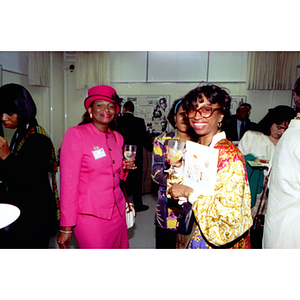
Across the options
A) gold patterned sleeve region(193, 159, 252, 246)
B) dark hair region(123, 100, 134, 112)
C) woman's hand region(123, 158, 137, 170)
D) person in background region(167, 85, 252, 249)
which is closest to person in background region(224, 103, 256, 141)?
dark hair region(123, 100, 134, 112)

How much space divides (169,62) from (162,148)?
3.85 m

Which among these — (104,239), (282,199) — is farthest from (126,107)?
(282,199)

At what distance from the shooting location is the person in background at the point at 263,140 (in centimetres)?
250

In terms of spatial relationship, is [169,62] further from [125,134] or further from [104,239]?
[104,239]

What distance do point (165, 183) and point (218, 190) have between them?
749mm

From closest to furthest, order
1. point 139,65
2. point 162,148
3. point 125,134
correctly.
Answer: point 162,148 < point 125,134 < point 139,65

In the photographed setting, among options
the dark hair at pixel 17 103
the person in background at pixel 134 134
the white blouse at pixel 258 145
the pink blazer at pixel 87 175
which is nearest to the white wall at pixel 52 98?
the person in background at pixel 134 134

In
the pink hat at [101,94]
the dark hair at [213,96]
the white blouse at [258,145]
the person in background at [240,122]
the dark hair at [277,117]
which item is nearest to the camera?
the dark hair at [213,96]

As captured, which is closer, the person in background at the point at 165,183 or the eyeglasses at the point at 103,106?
the eyeglasses at the point at 103,106

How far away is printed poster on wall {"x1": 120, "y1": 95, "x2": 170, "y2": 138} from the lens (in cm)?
541

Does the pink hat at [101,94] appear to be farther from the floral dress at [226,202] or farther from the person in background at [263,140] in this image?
the person in background at [263,140]

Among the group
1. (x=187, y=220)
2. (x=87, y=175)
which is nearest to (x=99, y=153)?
(x=87, y=175)

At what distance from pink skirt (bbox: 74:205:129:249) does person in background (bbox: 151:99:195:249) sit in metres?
0.39
